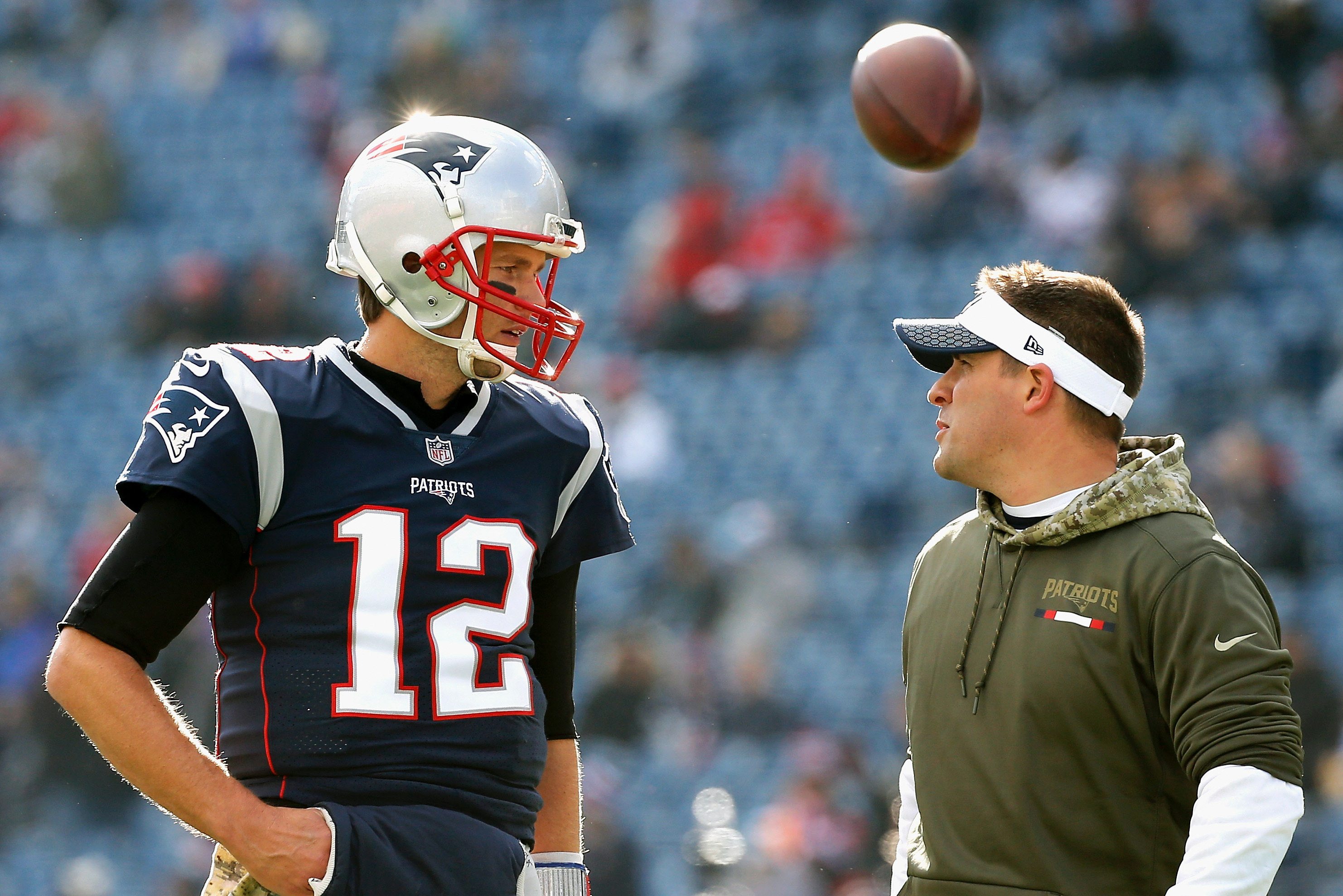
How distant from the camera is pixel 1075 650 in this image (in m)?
2.06

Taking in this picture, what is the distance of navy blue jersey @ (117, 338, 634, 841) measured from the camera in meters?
1.96

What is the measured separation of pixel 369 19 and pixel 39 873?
19.2ft

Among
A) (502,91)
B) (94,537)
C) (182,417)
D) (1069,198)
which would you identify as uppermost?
(502,91)

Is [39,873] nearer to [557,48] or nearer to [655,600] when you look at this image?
[655,600]

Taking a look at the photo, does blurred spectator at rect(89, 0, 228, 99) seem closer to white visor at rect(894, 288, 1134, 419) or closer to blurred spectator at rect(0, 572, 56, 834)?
blurred spectator at rect(0, 572, 56, 834)

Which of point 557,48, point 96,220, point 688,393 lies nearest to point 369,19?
point 557,48

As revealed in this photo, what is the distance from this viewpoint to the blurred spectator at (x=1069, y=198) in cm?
754

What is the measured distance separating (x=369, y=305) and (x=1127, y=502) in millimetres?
1189

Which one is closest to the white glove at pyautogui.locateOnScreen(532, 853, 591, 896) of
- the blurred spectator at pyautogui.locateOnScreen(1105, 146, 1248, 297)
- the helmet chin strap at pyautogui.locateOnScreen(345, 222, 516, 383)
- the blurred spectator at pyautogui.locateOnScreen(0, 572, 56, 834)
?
the helmet chin strap at pyautogui.locateOnScreen(345, 222, 516, 383)

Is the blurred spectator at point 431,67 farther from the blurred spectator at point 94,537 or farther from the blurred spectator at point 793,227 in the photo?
the blurred spectator at point 94,537

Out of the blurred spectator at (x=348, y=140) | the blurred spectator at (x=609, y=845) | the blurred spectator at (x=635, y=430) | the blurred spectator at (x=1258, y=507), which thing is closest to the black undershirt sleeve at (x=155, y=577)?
the blurred spectator at (x=609, y=845)

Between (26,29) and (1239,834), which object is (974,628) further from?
(26,29)

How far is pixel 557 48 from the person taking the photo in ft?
31.3

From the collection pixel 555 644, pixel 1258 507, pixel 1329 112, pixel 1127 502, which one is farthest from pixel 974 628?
pixel 1329 112
